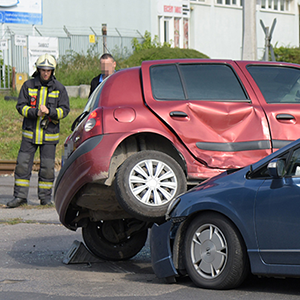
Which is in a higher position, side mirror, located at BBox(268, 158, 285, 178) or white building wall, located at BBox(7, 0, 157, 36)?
white building wall, located at BBox(7, 0, 157, 36)

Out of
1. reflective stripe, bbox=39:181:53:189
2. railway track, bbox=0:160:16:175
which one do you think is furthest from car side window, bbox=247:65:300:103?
railway track, bbox=0:160:16:175

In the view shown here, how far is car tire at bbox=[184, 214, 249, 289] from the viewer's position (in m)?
4.71

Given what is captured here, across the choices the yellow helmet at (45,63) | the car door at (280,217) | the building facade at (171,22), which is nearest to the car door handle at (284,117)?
the car door at (280,217)

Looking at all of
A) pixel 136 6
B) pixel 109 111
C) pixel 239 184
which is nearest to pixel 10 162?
pixel 109 111

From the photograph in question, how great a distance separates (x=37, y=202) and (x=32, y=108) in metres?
1.84

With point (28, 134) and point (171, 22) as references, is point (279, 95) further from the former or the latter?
point (171, 22)

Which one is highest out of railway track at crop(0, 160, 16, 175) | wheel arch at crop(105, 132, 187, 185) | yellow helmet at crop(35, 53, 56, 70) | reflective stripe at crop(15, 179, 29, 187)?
yellow helmet at crop(35, 53, 56, 70)

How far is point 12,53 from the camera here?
91.9 feet

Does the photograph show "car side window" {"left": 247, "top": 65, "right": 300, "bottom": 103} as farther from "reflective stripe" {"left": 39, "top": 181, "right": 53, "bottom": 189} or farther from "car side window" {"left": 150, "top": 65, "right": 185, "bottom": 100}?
"reflective stripe" {"left": 39, "top": 181, "right": 53, "bottom": 189}

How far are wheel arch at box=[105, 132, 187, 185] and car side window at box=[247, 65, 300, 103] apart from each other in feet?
3.29

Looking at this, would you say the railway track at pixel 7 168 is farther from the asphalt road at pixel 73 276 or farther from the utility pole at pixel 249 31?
the utility pole at pixel 249 31

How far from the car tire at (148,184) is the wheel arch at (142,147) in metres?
0.15

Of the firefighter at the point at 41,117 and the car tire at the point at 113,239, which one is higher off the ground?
the firefighter at the point at 41,117

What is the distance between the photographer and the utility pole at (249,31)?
16297 mm
